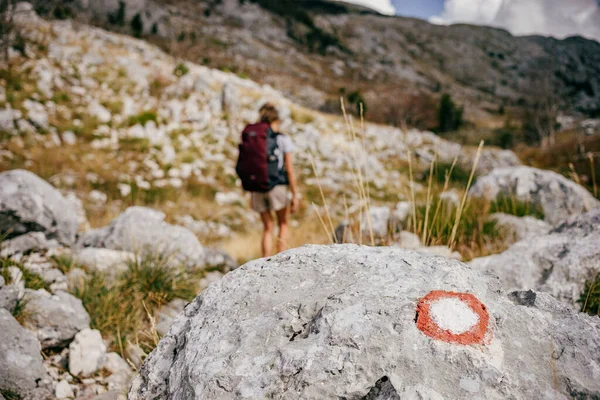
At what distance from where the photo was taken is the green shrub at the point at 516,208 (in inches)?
181

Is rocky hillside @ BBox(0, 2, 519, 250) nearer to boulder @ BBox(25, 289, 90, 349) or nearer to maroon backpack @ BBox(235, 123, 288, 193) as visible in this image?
maroon backpack @ BBox(235, 123, 288, 193)

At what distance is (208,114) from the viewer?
11648mm

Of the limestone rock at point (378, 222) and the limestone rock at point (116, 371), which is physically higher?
the limestone rock at point (378, 222)

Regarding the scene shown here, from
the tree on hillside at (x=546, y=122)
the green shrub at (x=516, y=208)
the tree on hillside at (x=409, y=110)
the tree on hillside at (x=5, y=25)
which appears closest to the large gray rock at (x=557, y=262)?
the green shrub at (x=516, y=208)

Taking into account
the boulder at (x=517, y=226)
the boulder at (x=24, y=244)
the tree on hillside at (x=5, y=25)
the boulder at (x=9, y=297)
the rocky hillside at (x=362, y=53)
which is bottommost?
the boulder at (x=24, y=244)

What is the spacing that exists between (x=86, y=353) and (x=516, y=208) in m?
5.05

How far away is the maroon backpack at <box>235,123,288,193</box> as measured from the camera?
4.01 m

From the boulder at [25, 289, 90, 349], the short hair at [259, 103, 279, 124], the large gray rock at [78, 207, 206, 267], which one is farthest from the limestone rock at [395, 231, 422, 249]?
the boulder at [25, 289, 90, 349]

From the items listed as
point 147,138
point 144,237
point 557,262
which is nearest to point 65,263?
point 144,237

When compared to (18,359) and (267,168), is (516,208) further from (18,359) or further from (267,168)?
(18,359)

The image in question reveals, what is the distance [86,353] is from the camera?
7.64ft

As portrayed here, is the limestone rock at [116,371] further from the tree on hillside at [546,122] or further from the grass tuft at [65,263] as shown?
the tree on hillside at [546,122]

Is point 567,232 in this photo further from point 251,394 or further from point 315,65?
point 315,65

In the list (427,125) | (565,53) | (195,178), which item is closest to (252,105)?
(195,178)
